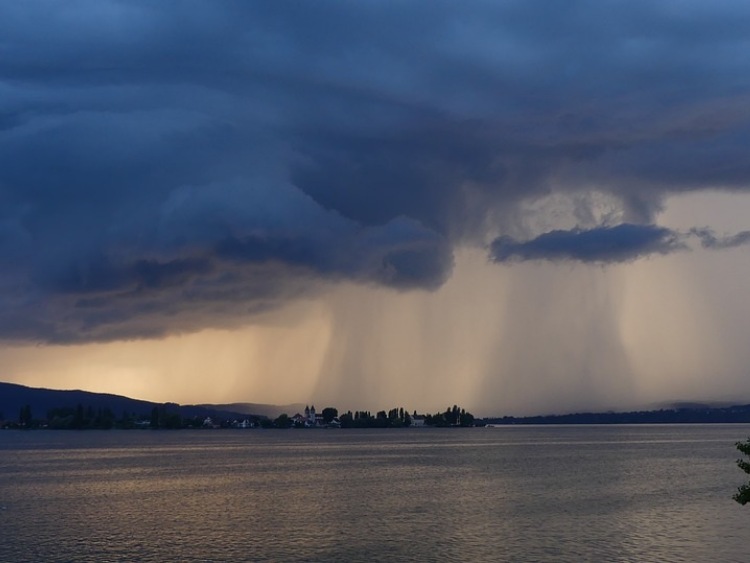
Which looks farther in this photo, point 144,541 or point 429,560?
point 144,541

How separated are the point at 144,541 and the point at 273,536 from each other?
1168 cm

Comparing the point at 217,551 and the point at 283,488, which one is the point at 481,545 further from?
the point at 283,488

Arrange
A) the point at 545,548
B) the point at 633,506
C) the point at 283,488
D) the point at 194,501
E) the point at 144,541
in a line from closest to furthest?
1. the point at 545,548
2. the point at 144,541
3. the point at 633,506
4. the point at 194,501
5. the point at 283,488

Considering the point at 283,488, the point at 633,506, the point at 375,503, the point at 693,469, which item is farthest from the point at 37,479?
the point at 693,469

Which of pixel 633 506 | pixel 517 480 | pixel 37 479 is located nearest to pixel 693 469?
pixel 517 480

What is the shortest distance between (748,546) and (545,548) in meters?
17.4

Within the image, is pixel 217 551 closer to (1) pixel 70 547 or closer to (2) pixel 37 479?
(1) pixel 70 547

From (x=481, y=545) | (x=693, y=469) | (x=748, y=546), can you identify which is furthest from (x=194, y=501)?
(x=693, y=469)

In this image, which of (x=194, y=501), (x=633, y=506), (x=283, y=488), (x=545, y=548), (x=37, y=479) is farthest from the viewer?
(x=37, y=479)

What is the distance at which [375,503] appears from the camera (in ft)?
350

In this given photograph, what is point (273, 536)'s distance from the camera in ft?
266

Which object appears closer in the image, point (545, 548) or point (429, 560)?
point (429, 560)

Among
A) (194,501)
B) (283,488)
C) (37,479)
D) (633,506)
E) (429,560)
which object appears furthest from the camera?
(37,479)

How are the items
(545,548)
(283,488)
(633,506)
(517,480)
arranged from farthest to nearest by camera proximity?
(517,480)
(283,488)
(633,506)
(545,548)
